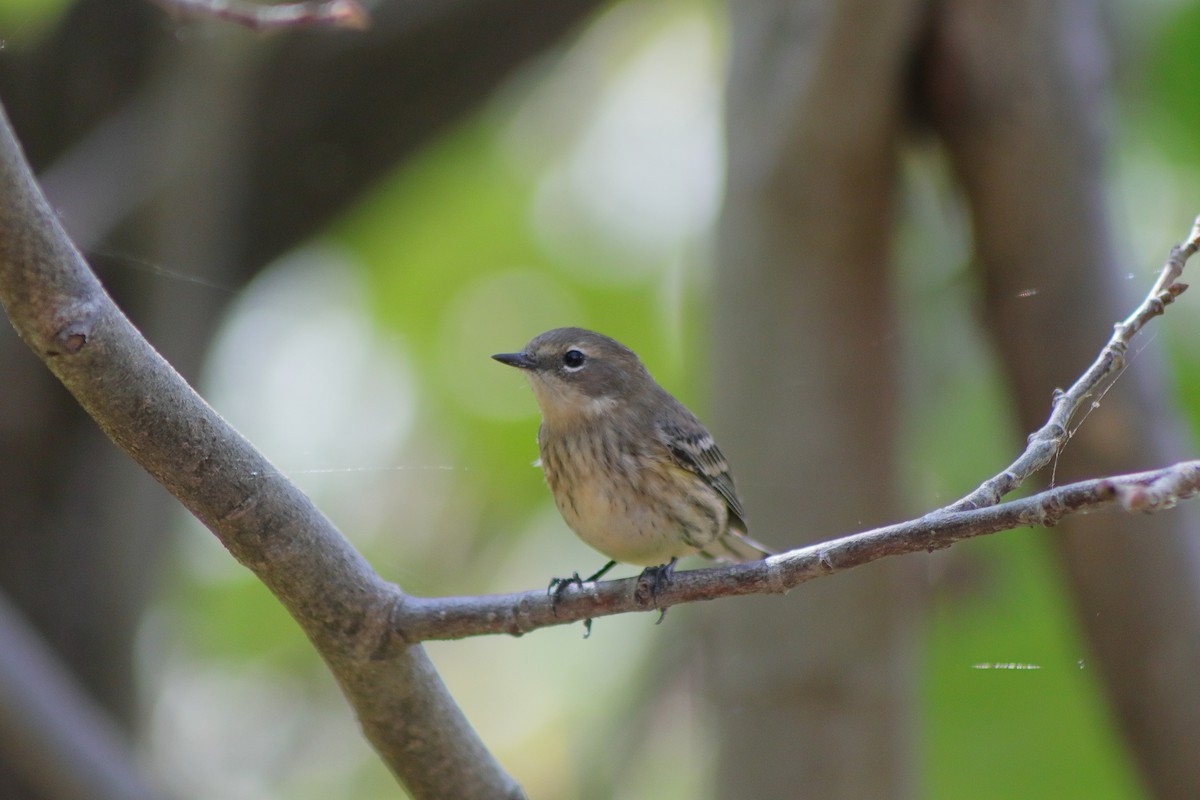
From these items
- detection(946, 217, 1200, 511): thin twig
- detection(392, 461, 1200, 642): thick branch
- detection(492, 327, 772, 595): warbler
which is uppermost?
detection(492, 327, 772, 595): warbler

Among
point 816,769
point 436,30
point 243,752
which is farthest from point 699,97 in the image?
point 243,752

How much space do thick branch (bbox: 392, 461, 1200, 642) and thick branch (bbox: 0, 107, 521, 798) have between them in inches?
4.1

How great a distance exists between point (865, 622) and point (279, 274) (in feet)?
7.53

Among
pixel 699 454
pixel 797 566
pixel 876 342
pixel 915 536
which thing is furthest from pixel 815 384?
pixel 915 536

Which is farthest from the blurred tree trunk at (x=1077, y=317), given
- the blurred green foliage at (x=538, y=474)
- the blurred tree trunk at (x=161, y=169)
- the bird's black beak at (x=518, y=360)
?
the blurred tree trunk at (x=161, y=169)

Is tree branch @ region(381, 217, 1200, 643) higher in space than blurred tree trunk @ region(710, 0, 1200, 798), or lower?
lower

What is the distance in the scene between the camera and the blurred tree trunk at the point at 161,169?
327 centimetres

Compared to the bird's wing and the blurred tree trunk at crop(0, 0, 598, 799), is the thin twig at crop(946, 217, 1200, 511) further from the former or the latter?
the blurred tree trunk at crop(0, 0, 598, 799)

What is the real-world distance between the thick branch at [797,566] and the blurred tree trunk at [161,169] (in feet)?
4.46

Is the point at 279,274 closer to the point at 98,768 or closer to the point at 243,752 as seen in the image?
the point at 98,768

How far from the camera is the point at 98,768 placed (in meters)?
3.21

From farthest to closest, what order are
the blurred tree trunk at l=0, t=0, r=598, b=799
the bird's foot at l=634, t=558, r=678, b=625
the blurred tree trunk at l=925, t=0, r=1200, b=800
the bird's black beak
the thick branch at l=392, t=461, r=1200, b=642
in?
1. the blurred tree trunk at l=0, t=0, r=598, b=799
2. the blurred tree trunk at l=925, t=0, r=1200, b=800
3. the bird's black beak
4. the bird's foot at l=634, t=558, r=678, b=625
5. the thick branch at l=392, t=461, r=1200, b=642

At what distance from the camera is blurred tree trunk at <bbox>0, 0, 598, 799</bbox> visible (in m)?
3.27

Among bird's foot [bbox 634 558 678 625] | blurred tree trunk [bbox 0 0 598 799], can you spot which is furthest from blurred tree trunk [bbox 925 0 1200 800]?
blurred tree trunk [bbox 0 0 598 799]
